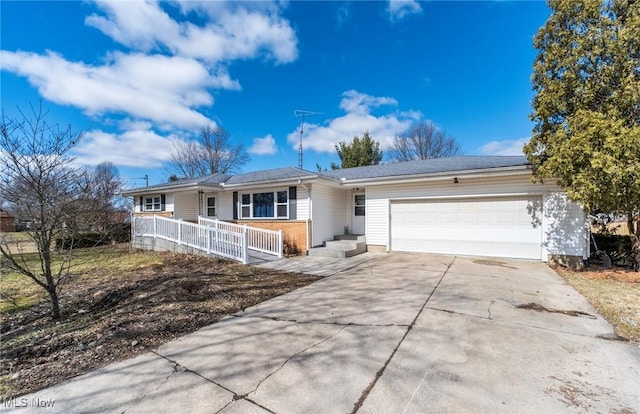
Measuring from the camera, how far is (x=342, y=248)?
34.4ft

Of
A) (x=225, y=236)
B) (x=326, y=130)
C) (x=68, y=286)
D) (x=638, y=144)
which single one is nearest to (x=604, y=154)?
(x=638, y=144)

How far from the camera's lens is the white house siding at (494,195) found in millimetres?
8195

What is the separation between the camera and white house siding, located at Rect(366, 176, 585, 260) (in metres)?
8.20

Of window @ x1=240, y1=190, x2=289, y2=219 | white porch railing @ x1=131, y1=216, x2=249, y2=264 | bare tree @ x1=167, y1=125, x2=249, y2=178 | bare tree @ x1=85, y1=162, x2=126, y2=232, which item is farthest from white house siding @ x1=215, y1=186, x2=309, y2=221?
bare tree @ x1=167, y1=125, x2=249, y2=178

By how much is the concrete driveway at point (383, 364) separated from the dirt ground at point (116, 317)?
379 mm

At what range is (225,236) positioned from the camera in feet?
31.5

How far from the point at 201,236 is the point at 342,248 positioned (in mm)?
5077

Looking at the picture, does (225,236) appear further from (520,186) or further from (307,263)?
(520,186)

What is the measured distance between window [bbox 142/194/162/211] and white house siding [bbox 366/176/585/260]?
11311mm

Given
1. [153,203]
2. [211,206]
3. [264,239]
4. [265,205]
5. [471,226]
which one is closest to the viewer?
[471,226]

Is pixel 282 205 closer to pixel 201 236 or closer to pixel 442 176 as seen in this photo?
pixel 201 236

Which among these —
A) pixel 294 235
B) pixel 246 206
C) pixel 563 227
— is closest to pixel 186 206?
pixel 246 206

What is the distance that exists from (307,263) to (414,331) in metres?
5.62

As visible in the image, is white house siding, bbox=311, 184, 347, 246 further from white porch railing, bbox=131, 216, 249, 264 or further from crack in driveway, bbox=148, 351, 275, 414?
crack in driveway, bbox=148, 351, 275, 414
